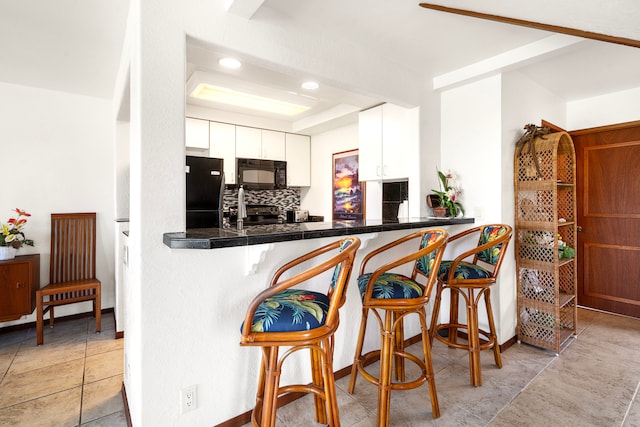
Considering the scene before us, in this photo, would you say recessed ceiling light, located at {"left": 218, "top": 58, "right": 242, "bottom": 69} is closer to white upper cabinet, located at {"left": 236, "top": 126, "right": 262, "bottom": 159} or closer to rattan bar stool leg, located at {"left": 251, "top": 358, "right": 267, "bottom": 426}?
white upper cabinet, located at {"left": 236, "top": 126, "right": 262, "bottom": 159}

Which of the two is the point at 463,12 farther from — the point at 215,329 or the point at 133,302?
the point at 133,302

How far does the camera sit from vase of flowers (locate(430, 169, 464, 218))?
2.78 meters

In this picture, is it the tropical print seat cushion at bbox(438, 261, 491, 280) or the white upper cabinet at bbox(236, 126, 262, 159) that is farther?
the white upper cabinet at bbox(236, 126, 262, 159)

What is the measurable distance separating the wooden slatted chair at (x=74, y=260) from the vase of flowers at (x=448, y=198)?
10.7ft

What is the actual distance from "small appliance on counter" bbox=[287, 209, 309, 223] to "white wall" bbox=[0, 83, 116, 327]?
2247mm

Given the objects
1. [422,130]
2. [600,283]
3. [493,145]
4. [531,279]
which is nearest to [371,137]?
[422,130]

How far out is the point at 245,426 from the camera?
170 cm

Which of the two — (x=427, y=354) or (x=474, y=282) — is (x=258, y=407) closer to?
(x=427, y=354)

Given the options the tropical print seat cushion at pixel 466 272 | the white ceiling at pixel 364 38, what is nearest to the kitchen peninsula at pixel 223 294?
the tropical print seat cushion at pixel 466 272

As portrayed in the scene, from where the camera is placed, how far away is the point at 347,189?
4.17 m

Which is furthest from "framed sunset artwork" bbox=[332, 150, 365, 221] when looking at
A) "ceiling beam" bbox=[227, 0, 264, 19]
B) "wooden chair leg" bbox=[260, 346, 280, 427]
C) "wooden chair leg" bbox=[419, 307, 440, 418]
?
"wooden chair leg" bbox=[260, 346, 280, 427]

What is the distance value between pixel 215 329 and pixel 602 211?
4056mm

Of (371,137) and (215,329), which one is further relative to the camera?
(371,137)

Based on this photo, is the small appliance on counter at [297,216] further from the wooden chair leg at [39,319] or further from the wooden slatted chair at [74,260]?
the wooden chair leg at [39,319]
